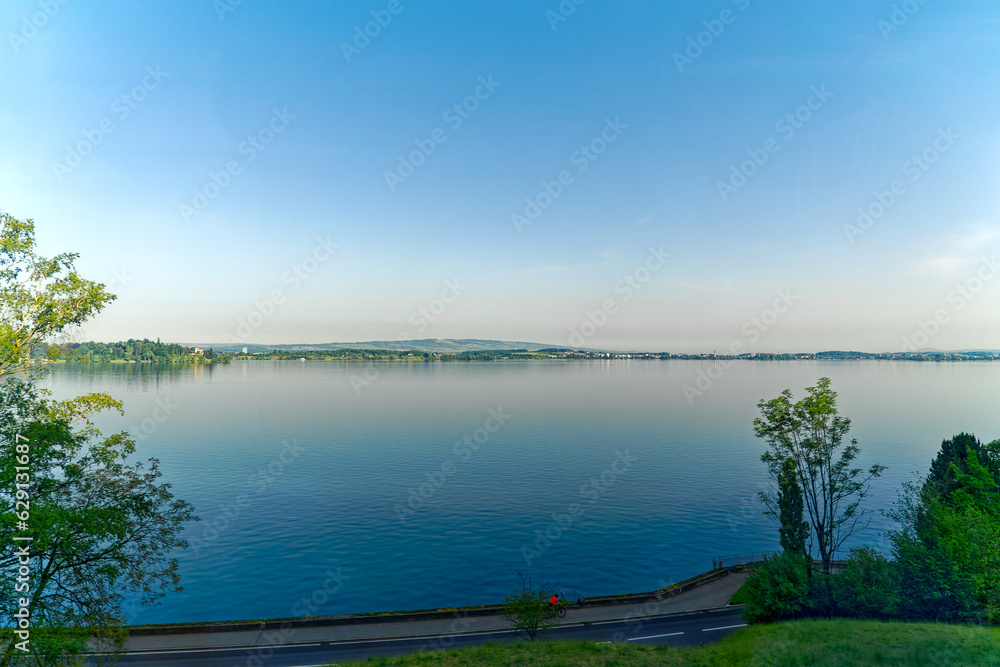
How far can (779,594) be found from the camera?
32469 millimetres

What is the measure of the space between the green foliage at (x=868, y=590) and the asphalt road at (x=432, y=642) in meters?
7.05

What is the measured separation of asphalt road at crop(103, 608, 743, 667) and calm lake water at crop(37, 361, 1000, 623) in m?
7.48

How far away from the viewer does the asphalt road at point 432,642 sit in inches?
1102

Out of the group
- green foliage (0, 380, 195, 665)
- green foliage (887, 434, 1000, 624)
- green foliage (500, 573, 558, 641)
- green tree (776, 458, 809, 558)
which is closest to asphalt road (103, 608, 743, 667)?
green foliage (500, 573, 558, 641)

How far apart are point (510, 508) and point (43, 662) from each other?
47029 millimetres

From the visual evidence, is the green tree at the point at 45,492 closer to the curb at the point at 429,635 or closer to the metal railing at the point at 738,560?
the curb at the point at 429,635

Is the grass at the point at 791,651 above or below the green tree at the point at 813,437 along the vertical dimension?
below

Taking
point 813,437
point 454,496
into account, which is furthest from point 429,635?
point 813,437

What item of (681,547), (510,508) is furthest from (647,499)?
(510,508)

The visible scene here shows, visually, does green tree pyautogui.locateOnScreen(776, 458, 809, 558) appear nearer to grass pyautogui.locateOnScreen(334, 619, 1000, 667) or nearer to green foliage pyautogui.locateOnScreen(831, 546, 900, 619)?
green foliage pyautogui.locateOnScreen(831, 546, 900, 619)

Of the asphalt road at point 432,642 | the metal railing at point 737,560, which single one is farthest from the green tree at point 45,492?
the metal railing at point 737,560

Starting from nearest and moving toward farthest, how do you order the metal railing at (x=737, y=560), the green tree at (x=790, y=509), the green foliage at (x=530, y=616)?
the green foliage at (x=530, y=616) < the green tree at (x=790, y=509) < the metal railing at (x=737, y=560)

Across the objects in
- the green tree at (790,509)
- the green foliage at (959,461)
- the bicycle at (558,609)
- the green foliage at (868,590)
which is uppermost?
the green foliage at (959,461)

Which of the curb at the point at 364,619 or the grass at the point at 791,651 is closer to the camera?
the grass at the point at 791,651
